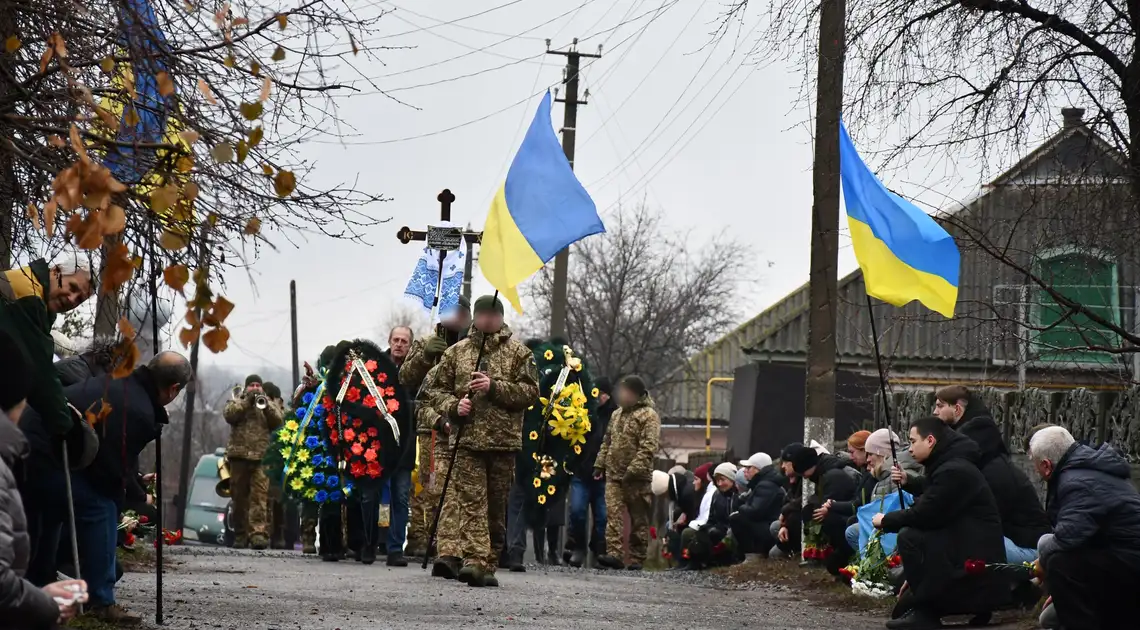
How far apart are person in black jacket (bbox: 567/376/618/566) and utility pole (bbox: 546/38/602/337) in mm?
10606

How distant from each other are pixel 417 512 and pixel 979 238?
866 centimetres

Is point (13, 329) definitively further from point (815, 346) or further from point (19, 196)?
point (815, 346)

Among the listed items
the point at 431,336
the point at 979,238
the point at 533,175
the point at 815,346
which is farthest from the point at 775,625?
the point at 815,346

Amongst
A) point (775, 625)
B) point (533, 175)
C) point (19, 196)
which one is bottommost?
point (775, 625)

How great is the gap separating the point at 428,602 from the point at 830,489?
502 cm

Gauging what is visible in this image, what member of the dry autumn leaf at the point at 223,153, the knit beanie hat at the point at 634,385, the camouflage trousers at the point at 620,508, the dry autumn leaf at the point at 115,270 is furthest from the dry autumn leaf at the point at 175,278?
the camouflage trousers at the point at 620,508

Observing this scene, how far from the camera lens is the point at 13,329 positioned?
7.41m

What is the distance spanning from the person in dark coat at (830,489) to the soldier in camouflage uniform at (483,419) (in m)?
2.94

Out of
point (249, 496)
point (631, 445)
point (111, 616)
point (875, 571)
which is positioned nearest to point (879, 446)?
point (875, 571)

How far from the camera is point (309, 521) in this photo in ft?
62.3

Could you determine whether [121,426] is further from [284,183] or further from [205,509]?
[205,509]

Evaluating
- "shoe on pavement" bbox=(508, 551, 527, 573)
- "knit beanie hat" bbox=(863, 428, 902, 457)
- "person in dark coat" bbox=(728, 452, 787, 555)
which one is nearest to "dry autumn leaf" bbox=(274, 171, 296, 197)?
"knit beanie hat" bbox=(863, 428, 902, 457)

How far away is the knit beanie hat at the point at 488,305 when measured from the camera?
12938 millimetres

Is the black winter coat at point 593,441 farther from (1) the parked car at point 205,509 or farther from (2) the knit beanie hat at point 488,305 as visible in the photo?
(1) the parked car at point 205,509
